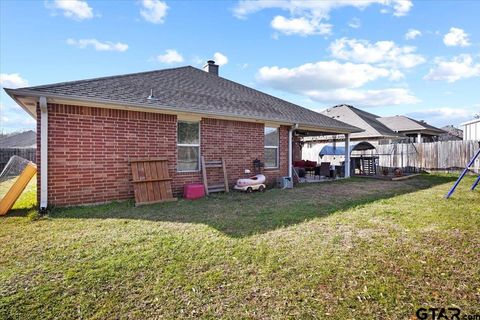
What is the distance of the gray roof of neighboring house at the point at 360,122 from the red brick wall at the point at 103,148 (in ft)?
47.0

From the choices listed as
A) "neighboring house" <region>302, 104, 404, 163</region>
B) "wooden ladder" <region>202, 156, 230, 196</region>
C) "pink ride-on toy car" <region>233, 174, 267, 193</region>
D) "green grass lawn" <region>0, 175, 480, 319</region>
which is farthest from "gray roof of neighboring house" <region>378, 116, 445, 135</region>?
"wooden ladder" <region>202, 156, 230, 196</region>

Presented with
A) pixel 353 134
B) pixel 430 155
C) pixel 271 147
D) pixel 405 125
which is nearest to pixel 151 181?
pixel 271 147

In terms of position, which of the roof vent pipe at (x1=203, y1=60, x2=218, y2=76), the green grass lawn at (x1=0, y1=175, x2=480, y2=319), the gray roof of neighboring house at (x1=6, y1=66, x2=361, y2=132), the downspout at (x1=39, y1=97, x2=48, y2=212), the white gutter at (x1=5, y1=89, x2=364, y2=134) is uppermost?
the roof vent pipe at (x1=203, y1=60, x2=218, y2=76)

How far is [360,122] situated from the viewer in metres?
20.3

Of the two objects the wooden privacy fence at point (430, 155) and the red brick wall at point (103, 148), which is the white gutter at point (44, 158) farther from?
the wooden privacy fence at point (430, 155)

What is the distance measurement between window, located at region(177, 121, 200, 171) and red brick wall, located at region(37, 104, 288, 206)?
18cm

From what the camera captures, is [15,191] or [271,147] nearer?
[15,191]

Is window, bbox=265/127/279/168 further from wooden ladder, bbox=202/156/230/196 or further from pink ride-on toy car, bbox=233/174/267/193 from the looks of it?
wooden ladder, bbox=202/156/230/196

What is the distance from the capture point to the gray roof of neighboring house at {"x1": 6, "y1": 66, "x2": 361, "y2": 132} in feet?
21.6

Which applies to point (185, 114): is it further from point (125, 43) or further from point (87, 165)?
point (125, 43)

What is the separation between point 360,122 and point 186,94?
628 inches

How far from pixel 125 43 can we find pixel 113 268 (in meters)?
10.1

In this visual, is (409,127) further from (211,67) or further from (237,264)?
(237,264)

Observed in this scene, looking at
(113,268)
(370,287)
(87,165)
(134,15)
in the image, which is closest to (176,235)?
(113,268)
